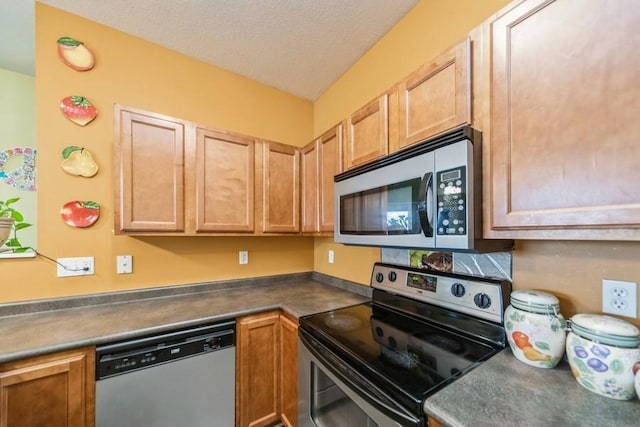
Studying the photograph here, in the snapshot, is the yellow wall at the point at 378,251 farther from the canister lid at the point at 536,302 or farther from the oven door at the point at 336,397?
the oven door at the point at 336,397

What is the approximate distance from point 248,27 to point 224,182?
3.63 ft

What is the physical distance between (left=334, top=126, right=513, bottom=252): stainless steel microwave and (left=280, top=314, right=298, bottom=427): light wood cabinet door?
734 mm

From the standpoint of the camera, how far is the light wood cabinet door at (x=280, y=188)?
6.39 ft

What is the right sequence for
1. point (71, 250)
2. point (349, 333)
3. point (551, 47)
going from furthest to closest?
1. point (71, 250)
2. point (349, 333)
3. point (551, 47)

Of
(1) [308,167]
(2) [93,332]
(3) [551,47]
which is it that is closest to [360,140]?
(1) [308,167]

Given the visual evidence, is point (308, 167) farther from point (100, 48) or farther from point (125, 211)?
point (100, 48)

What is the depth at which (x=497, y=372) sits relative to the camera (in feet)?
2.75

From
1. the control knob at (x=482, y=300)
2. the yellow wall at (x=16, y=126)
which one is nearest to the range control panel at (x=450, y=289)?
the control knob at (x=482, y=300)

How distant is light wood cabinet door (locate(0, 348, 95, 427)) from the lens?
996mm

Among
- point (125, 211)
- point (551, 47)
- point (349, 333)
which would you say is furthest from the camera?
point (125, 211)

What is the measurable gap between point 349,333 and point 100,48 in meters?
2.45

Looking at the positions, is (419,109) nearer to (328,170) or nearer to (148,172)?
(328,170)

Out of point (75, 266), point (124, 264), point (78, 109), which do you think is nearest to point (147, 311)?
point (124, 264)

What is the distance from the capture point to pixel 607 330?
0.71m
